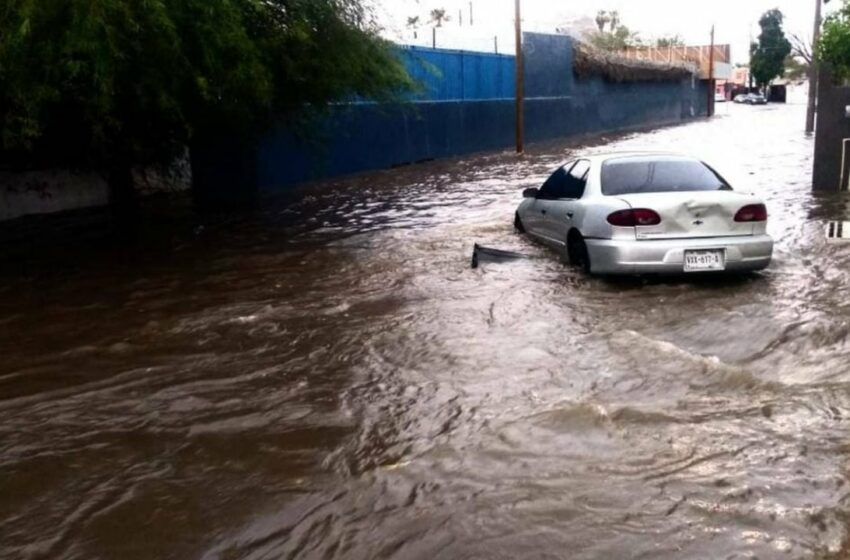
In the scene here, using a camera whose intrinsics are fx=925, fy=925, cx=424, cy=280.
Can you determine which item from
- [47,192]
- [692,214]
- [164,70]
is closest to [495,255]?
[692,214]

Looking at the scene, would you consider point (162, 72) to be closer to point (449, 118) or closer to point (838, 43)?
point (838, 43)

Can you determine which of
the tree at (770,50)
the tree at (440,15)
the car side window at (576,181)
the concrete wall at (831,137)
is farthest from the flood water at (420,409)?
the tree at (770,50)

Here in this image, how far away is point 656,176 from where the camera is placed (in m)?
9.27

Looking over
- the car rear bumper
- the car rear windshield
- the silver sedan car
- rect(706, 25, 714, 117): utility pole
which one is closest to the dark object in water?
the silver sedan car

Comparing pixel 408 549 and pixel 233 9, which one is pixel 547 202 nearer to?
pixel 233 9

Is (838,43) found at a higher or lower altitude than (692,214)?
higher

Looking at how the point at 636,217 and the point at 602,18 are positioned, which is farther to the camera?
the point at 602,18

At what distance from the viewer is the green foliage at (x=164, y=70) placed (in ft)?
28.2

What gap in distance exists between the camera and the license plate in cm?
869

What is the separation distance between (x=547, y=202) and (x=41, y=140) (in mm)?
6495

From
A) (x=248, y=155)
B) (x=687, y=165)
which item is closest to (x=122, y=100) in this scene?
(x=687, y=165)

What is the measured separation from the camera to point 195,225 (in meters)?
14.6

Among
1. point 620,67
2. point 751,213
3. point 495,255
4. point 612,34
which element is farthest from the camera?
point 612,34

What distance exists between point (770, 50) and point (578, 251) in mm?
100068
